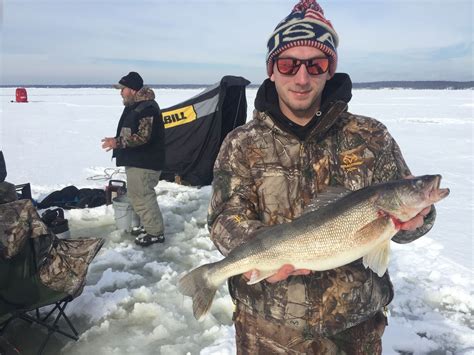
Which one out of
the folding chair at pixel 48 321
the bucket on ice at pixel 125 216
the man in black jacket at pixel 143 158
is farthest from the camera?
the bucket on ice at pixel 125 216

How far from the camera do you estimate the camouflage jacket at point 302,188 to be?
2109 millimetres

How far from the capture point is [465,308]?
429 cm

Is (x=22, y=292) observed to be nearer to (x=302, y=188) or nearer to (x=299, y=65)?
(x=302, y=188)

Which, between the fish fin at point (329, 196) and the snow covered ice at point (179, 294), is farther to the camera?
the snow covered ice at point (179, 294)

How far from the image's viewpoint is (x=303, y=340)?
83.9 inches

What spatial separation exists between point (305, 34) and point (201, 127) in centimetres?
694

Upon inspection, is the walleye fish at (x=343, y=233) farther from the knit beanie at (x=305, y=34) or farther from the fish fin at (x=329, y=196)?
the knit beanie at (x=305, y=34)

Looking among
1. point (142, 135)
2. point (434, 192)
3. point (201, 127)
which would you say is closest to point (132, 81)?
point (142, 135)

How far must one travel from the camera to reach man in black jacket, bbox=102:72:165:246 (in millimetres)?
6121

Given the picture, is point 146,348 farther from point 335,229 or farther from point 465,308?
point 465,308

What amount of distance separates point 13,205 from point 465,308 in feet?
15.2

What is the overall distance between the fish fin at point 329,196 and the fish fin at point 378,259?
35cm

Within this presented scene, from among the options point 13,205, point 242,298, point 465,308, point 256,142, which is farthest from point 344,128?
point 465,308

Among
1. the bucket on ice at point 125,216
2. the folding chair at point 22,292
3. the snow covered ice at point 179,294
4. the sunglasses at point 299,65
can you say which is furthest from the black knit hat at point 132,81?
the sunglasses at point 299,65
